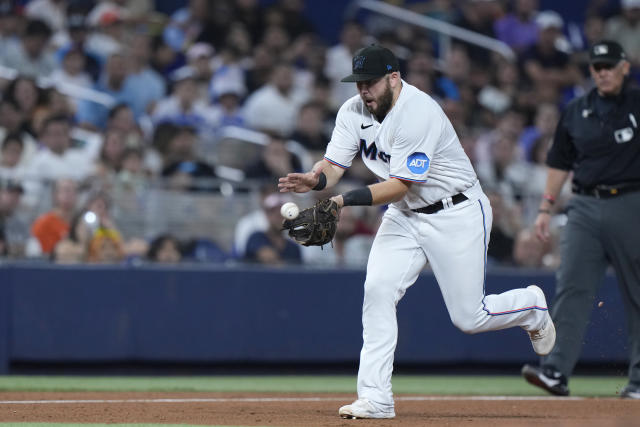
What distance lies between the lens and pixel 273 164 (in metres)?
10.5

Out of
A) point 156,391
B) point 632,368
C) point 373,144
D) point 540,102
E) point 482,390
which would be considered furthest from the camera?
point 540,102

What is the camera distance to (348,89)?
1280 centimetres

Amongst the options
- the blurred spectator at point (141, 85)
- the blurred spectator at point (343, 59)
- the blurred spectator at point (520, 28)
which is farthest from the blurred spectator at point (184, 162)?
the blurred spectator at point (520, 28)

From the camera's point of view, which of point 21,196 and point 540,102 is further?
point 540,102

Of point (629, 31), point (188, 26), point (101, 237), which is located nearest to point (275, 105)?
point (188, 26)

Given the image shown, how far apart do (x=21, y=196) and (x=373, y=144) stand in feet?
14.6

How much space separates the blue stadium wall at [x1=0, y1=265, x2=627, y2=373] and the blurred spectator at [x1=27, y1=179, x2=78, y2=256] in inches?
14.3

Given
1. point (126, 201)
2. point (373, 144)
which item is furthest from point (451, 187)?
point (126, 201)

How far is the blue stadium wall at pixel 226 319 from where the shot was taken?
8.71m

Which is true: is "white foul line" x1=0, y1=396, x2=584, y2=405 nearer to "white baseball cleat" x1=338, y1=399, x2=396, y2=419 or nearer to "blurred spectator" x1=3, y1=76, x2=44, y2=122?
"white baseball cleat" x1=338, y1=399, x2=396, y2=419

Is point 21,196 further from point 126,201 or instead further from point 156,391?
point 156,391

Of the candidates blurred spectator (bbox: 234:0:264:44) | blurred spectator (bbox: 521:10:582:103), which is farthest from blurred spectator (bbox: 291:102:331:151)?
blurred spectator (bbox: 521:10:582:103)

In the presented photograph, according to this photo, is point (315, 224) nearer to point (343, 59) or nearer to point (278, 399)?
point (278, 399)

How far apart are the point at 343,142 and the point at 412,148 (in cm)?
59
